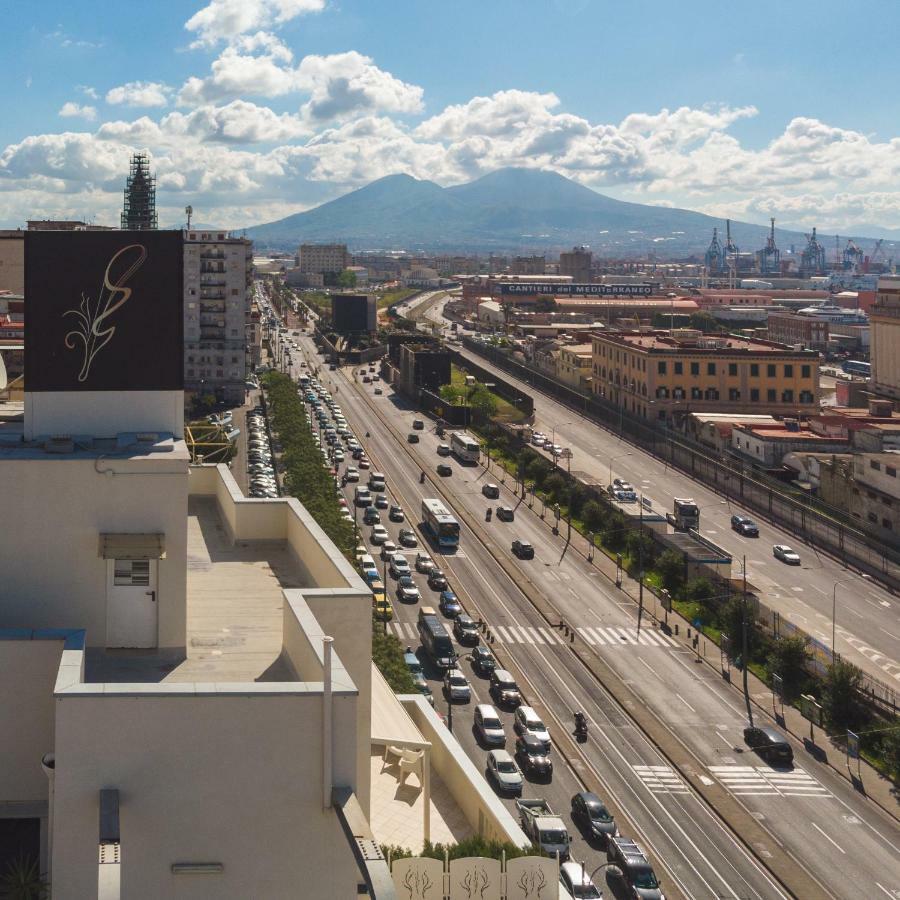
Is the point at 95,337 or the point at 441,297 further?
the point at 441,297

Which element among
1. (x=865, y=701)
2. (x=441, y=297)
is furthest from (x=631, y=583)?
(x=441, y=297)

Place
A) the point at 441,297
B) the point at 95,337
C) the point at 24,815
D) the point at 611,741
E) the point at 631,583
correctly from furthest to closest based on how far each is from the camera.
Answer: the point at 441,297
the point at 631,583
the point at 611,741
the point at 95,337
the point at 24,815

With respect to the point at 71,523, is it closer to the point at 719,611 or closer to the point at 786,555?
the point at 719,611

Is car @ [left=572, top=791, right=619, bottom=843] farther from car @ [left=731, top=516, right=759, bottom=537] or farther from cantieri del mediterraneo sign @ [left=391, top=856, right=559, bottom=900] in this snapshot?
car @ [left=731, top=516, right=759, bottom=537]

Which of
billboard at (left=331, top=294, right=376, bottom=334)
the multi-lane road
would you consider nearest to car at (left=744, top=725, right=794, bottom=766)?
the multi-lane road

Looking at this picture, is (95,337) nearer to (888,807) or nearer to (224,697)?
(224,697)

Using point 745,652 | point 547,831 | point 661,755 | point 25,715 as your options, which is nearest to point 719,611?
point 745,652

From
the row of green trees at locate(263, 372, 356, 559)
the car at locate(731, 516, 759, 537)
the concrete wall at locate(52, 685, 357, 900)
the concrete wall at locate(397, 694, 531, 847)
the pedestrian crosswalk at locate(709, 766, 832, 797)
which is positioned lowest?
the pedestrian crosswalk at locate(709, 766, 832, 797)
